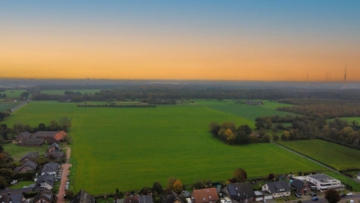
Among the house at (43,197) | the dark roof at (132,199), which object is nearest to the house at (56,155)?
the house at (43,197)

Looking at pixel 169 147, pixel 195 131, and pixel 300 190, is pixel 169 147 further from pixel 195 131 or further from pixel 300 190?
pixel 300 190

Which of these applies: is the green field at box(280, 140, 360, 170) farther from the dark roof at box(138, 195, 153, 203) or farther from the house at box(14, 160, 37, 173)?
the house at box(14, 160, 37, 173)

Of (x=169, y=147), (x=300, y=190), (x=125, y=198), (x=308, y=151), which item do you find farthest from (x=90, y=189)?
(x=308, y=151)

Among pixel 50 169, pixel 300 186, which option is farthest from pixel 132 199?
pixel 300 186

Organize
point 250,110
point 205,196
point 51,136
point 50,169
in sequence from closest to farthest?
point 205,196
point 50,169
point 51,136
point 250,110

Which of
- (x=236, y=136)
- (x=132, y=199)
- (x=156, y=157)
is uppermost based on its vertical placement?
(x=236, y=136)

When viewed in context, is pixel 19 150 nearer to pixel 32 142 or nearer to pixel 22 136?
pixel 32 142
